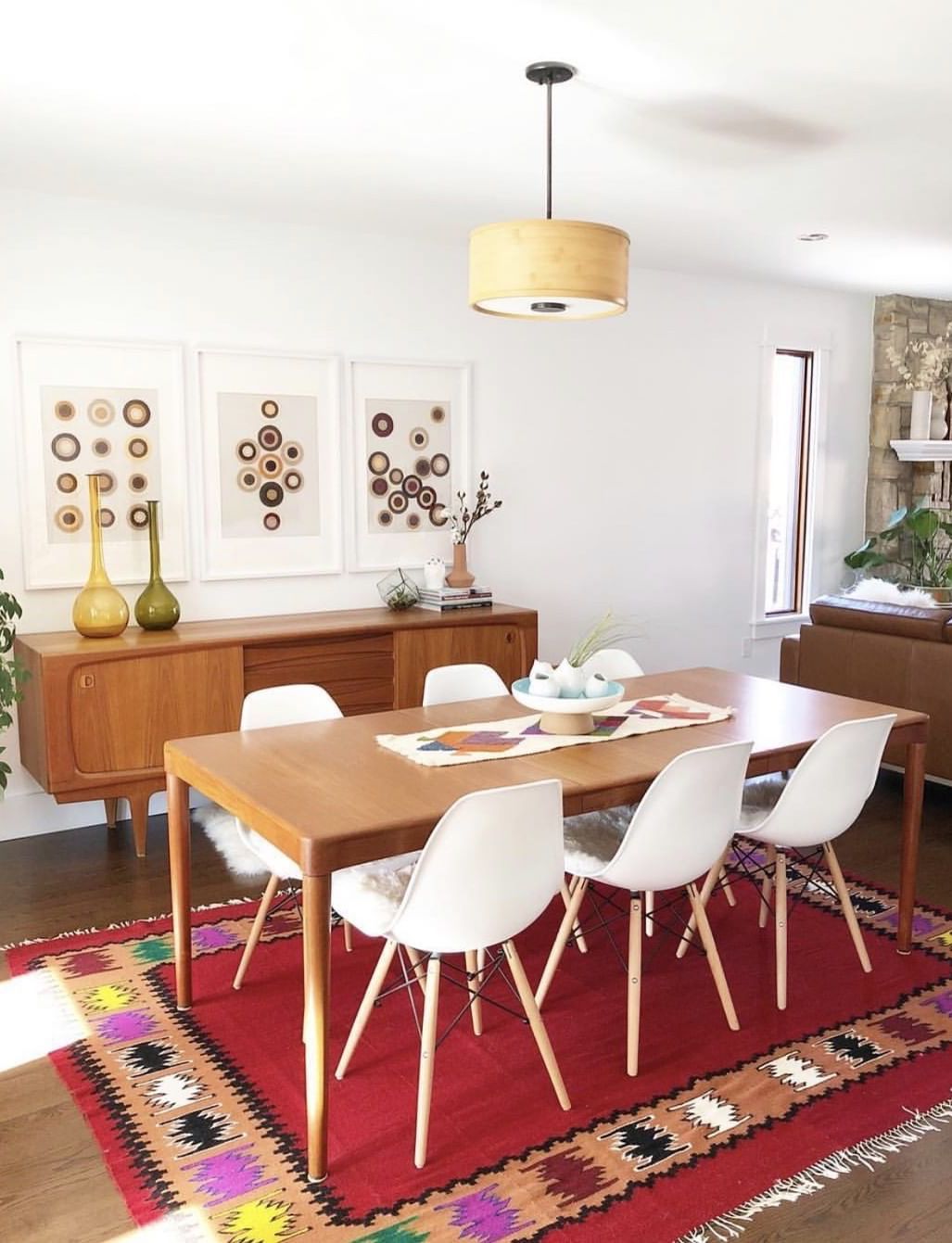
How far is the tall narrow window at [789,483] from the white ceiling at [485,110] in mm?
1920

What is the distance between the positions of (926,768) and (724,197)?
8.38ft

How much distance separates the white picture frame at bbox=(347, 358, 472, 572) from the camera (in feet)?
17.0

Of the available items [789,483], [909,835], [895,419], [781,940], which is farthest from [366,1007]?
[895,419]

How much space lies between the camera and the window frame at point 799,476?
6691 millimetres

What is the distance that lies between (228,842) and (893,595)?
10.5 ft

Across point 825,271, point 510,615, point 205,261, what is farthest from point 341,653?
point 825,271

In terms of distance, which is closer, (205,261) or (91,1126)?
(91,1126)

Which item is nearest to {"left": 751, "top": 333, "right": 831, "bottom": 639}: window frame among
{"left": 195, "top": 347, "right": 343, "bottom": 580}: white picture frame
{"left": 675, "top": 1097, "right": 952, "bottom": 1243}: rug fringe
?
{"left": 195, "top": 347, "right": 343, "bottom": 580}: white picture frame

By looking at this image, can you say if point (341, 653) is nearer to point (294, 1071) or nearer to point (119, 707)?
point (119, 707)

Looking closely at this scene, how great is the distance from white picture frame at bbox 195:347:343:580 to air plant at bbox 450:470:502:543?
63 cm

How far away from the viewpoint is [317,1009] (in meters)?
2.35

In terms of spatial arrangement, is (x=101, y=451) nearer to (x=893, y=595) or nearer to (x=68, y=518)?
(x=68, y=518)

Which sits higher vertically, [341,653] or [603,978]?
[341,653]

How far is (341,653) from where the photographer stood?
471 cm
